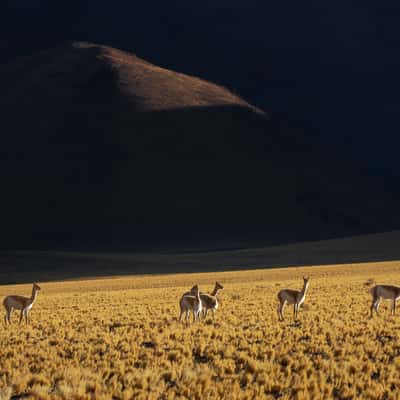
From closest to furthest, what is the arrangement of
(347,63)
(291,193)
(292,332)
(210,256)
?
(292,332) < (210,256) < (291,193) < (347,63)

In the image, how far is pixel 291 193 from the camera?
4830 inches

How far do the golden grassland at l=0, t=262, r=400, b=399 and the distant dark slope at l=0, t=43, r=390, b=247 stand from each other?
80.4m

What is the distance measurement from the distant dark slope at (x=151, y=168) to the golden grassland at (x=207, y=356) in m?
80.4

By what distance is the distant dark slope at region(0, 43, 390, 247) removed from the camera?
10862 cm

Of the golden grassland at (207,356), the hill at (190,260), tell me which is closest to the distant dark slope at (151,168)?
the hill at (190,260)

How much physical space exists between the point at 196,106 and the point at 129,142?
1802 cm

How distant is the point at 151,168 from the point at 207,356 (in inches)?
4372

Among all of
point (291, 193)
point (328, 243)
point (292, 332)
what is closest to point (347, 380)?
point (292, 332)

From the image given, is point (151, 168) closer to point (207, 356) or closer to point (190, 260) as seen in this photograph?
point (190, 260)

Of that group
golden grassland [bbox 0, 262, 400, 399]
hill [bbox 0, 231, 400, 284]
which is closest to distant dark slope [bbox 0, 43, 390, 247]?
hill [bbox 0, 231, 400, 284]

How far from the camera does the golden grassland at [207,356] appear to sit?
12375mm

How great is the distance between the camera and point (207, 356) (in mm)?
14633

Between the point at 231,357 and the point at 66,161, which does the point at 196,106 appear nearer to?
the point at 66,161

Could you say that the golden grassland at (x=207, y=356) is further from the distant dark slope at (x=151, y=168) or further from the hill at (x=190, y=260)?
the distant dark slope at (x=151, y=168)
